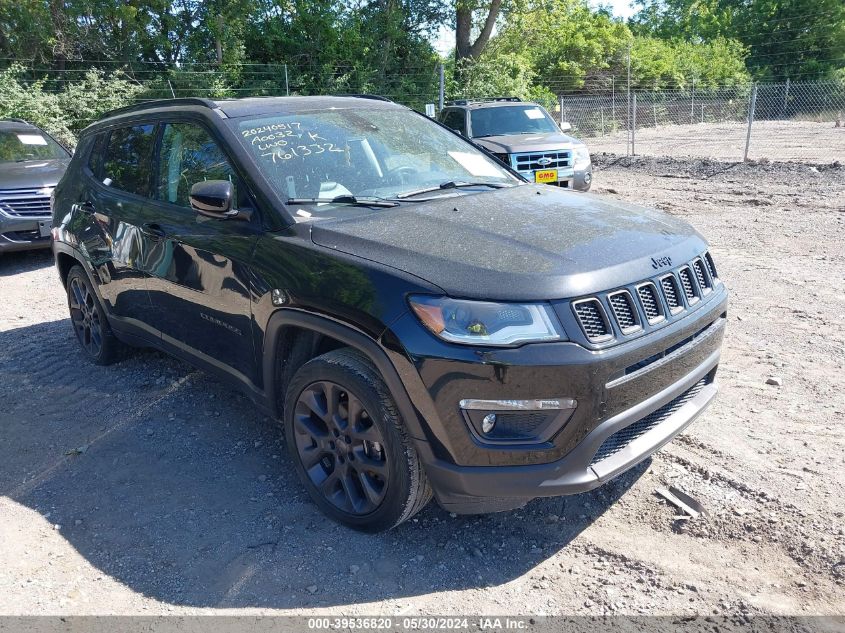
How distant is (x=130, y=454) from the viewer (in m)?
4.02

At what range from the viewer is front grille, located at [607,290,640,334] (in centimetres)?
269

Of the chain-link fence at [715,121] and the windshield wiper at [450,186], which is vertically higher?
the windshield wiper at [450,186]

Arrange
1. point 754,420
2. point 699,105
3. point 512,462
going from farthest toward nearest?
point 699,105
point 754,420
point 512,462

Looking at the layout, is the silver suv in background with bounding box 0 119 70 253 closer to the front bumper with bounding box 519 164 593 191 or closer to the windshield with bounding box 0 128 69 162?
the windshield with bounding box 0 128 69 162

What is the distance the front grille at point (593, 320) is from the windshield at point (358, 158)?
4.20 ft

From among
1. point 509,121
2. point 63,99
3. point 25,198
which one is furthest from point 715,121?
point 25,198

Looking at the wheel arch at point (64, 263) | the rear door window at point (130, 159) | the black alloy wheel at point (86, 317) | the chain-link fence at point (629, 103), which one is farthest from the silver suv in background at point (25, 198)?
the chain-link fence at point (629, 103)

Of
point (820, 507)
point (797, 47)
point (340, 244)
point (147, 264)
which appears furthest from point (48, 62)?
point (797, 47)

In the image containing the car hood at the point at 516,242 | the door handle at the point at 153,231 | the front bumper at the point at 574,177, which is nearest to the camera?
the car hood at the point at 516,242

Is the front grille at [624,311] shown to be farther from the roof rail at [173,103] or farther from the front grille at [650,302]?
the roof rail at [173,103]

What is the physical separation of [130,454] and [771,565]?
3247 millimetres

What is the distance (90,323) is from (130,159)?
56.4 inches

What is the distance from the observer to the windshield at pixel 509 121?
484 inches

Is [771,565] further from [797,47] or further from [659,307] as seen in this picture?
[797,47]
